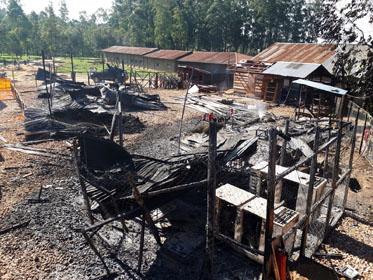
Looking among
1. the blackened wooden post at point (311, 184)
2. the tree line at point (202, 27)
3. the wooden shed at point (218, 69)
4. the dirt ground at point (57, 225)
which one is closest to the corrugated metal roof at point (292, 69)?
the wooden shed at point (218, 69)

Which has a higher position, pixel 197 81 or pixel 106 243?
pixel 197 81

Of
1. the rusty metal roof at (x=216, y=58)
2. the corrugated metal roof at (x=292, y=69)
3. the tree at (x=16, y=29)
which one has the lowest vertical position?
the corrugated metal roof at (x=292, y=69)

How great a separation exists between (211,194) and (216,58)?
36.1 metres

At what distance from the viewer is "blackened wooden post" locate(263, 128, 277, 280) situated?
14.9ft

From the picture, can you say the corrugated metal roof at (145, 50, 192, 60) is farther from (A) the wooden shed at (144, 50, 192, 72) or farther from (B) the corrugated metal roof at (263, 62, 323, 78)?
(B) the corrugated metal roof at (263, 62, 323, 78)

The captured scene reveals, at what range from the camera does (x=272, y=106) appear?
87.2ft

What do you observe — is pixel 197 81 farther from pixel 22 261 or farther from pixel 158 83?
pixel 22 261

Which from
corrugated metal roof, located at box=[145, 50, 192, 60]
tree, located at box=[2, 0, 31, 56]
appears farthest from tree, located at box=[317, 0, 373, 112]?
tree, located at box=[2, 0, 31, 56]

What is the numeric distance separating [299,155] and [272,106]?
17.1m

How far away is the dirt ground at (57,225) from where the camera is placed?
23.2 feet

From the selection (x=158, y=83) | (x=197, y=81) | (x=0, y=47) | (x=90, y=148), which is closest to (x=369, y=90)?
(x=90, y=148)

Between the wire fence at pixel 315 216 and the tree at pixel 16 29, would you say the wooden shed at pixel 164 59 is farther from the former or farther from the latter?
the wire fence at pixel 315 216

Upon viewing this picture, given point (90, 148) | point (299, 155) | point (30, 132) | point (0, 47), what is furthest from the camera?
point (0, 47)

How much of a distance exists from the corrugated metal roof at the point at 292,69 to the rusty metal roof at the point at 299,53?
3.61 ft
